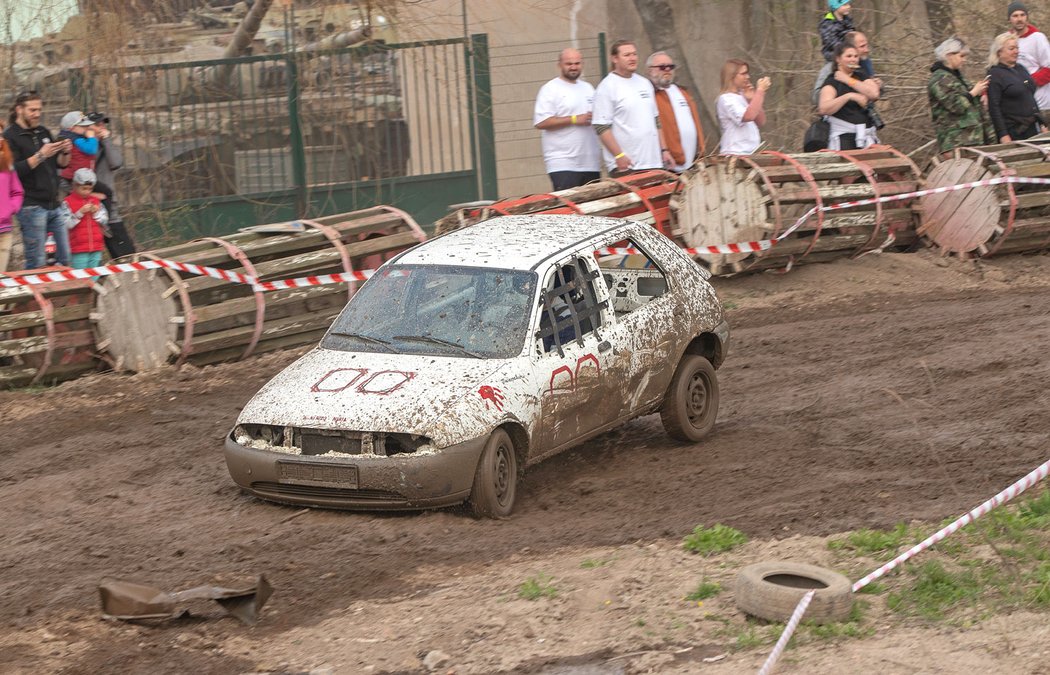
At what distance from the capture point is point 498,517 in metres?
8.58

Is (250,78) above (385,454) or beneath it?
above

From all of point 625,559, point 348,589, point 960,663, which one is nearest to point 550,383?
point 625,559

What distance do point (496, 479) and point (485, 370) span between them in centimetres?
67

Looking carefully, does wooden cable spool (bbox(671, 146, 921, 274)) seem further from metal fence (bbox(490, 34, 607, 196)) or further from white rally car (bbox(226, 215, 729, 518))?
metal fence (bbox(490, 34, 607, 196))

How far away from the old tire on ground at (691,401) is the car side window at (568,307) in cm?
95

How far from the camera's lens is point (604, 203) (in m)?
14.9

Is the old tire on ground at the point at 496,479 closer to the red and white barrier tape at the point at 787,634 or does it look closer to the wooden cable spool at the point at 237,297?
the red and white barrier tape at the point at 787,634

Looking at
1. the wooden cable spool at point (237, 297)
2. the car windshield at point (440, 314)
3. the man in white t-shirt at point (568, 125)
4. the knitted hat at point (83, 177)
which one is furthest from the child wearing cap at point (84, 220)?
the car windshield at point (440, 314)

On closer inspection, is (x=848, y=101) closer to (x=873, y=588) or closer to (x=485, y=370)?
(x=485, y=370)

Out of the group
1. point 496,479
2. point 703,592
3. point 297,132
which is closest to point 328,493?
point 496,479

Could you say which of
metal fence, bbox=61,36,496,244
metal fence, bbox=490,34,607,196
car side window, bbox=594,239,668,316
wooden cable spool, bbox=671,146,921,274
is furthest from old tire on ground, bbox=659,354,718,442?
metal fence, bbox=490,34,607,196

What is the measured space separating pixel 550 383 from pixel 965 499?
2.57 metres

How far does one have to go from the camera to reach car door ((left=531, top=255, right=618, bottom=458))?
9.02 metres

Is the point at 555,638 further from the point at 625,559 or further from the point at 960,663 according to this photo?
the point at 960,663
